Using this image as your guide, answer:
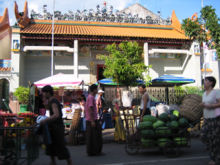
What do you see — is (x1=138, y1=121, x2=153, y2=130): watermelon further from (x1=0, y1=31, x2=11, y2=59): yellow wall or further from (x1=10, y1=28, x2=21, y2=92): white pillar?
(x1=10, y1=28, x2=21, y2=92): white pillar

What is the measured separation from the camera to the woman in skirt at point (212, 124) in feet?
14.2

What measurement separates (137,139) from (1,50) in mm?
5403

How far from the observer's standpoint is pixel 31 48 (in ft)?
53.2

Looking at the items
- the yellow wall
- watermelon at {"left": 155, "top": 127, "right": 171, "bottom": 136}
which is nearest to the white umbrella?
the yellow wall

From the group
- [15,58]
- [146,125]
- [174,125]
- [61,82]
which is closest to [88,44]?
[15,58]

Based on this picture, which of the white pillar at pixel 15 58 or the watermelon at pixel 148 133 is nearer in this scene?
the watermelon at pixel 148 133

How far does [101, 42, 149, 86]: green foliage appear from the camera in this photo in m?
12.7

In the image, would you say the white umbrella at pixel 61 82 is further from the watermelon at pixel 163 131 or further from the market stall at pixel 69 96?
the watermelon at pixel 163 131

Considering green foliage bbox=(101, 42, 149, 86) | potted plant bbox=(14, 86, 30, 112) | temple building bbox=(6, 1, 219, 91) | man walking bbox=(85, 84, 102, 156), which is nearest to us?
man walking bbox=(85, 84, 102, 156)

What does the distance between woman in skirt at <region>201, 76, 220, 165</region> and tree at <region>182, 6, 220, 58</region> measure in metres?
5.26

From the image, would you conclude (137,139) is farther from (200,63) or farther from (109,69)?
(200,63)

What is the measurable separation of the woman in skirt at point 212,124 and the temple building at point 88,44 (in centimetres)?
1269

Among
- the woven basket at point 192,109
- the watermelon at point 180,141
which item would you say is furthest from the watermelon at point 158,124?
the woven basket at point 192,109

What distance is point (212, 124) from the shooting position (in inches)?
173
